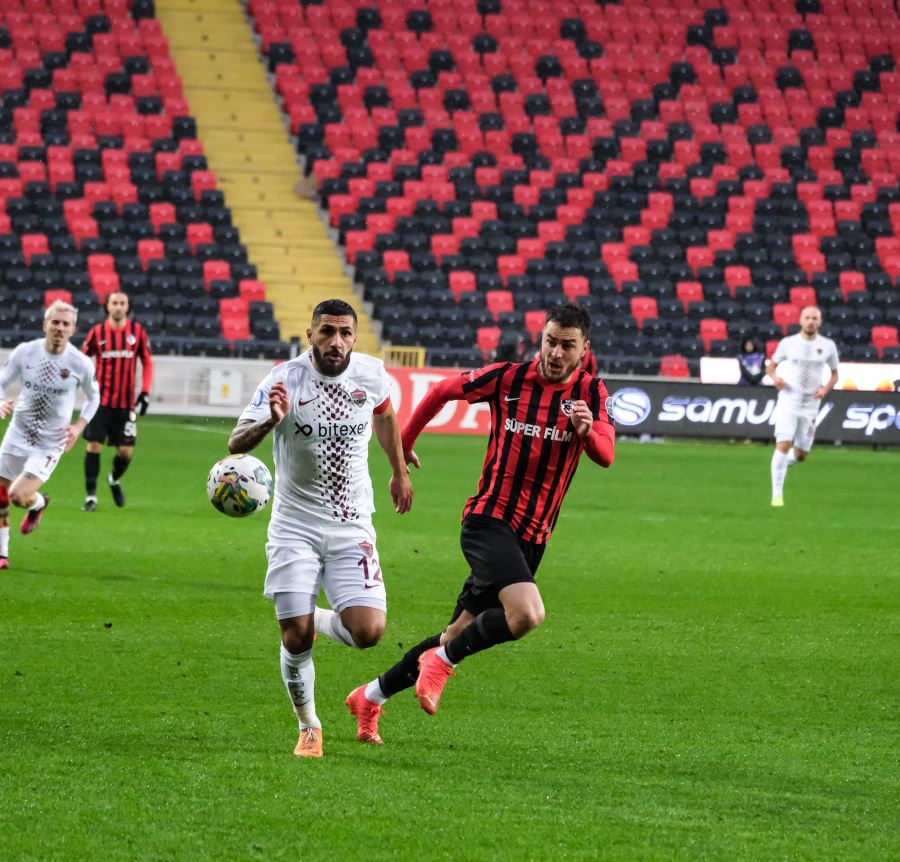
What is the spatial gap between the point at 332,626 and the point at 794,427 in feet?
37.9

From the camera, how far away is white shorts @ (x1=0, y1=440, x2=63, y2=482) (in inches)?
431

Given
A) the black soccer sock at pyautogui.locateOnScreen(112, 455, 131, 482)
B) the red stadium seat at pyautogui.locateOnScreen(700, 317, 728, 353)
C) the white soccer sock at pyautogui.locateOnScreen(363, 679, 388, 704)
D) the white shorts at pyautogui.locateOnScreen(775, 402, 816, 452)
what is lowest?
the white soccer sock at pyautogui.locateOnScreen(363, 679, 388, 704)

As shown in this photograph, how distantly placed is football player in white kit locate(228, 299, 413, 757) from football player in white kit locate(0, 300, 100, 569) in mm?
5221

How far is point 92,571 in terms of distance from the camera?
1074 centimetres

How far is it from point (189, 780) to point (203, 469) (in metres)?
13.2

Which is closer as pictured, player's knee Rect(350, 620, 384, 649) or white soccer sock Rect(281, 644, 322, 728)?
white soccer sock Rect(281, 644, 322, 728)

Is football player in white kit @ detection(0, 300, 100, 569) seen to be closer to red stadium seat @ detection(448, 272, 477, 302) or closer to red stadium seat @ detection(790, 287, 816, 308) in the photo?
red stadium seat @ detection(448, 272, 477, 302)

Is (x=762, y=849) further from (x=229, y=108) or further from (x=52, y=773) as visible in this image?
(x=229, y=108)

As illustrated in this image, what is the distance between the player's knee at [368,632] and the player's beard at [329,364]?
1024mm

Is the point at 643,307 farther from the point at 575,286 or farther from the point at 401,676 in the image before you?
the point at 401,676

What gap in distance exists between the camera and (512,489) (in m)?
6.54

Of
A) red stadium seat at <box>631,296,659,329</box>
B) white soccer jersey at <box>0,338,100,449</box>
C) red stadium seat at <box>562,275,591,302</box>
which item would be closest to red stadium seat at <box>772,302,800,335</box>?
red stadium seat at <box>631,296,659,329</box>

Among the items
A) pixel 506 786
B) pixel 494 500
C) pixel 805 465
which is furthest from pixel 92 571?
pixel 805 465

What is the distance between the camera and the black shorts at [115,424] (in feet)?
48.0
